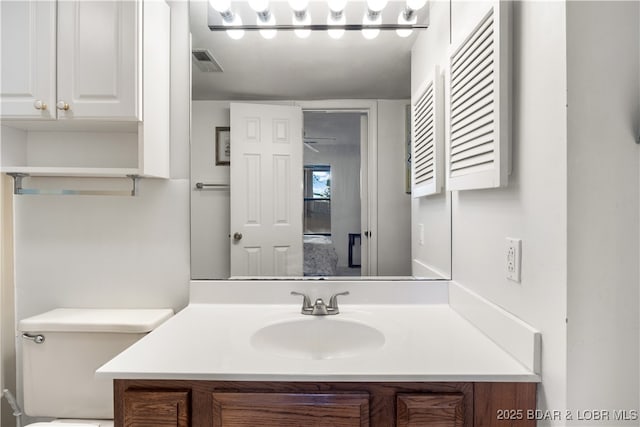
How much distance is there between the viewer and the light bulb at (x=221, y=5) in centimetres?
154

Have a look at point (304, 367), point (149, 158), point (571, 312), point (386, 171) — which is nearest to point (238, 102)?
point (149, 158)

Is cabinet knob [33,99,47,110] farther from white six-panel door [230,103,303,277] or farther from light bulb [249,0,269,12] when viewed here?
light bulb [249,0,269,12]

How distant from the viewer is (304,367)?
972 millimetres

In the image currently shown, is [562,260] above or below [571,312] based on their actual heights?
above

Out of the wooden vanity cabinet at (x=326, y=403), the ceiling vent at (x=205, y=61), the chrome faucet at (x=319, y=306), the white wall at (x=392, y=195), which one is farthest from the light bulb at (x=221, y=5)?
the wooden vanity cabinet at (x=326, y=403)

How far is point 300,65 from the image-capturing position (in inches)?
62.6

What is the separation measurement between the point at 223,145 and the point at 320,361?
0.96 meters

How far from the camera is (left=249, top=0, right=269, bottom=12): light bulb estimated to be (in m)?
1.52

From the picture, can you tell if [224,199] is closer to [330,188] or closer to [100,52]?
[330,188]

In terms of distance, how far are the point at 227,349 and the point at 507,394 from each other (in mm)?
725

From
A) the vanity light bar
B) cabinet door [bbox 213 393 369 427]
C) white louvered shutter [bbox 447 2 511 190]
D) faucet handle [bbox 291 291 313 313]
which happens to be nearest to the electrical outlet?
white louvered shutter [bbox 447 2 511 190]

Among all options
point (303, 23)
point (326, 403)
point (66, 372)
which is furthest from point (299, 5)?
point (66, 372)

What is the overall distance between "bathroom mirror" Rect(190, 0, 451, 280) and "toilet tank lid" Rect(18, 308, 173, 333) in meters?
0.24

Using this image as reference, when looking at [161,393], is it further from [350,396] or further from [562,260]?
[562,260]
